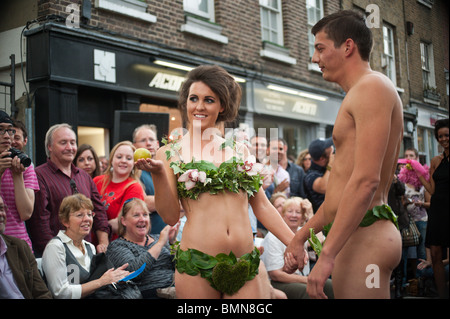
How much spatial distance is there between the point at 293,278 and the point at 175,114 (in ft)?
11.3

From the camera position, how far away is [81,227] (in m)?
3.58

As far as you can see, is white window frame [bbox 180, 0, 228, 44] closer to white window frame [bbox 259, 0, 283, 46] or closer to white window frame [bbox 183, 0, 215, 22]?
white window frame [bbox 183, 0, 215, 22]

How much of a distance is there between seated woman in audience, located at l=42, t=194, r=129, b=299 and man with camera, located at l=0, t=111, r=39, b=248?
234 mm

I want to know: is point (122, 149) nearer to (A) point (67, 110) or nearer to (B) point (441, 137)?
(A) point (67, 110)

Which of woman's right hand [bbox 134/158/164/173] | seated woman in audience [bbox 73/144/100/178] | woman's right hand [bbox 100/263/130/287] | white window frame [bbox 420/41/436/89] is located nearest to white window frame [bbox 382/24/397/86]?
white window frame [bbox 420/41/436/89]

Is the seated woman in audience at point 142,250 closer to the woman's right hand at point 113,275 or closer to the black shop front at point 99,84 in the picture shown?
the woman's right hand at point 113,275

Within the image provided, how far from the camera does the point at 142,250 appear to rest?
3875 mm

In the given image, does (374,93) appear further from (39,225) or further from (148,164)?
(39,225)

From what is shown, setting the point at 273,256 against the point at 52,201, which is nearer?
the point at 52,201

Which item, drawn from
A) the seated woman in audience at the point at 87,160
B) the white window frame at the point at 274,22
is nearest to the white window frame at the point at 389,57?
the white window frame at the point at 274,22

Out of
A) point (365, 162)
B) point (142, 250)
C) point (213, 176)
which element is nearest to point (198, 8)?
point (142, 250)

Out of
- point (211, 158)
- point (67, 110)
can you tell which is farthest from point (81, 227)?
point (67, 110)

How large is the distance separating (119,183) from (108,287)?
106 cm

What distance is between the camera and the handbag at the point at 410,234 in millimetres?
3791
